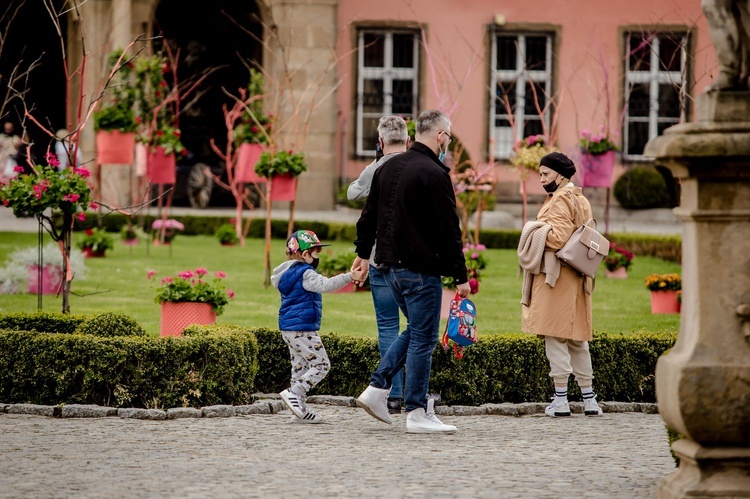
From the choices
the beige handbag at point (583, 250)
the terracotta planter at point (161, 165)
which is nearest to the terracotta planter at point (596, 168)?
the terracotta planter at point (161, 165)

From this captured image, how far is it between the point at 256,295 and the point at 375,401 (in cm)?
600

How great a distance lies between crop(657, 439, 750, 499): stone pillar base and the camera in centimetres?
524

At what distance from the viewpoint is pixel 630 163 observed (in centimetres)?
2669

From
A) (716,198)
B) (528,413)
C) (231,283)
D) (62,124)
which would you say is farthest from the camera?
(62,124)

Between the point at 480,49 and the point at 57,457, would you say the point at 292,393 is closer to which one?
the point at 57,457

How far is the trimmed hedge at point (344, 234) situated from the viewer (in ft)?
62.0

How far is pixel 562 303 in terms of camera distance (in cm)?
804

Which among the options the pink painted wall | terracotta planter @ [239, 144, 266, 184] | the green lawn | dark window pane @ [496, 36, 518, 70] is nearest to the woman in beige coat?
the green lawn

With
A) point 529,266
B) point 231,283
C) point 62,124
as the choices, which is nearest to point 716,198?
point 529,266

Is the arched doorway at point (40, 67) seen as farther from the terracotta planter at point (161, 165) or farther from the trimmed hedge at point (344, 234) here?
the terracotta planter at point (161, 165)

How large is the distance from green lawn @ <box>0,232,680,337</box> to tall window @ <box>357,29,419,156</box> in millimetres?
8200

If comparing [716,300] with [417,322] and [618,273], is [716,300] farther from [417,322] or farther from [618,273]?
[618,273]

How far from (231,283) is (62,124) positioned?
16.4 m

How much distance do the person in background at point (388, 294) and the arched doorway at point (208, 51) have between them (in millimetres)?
19127
